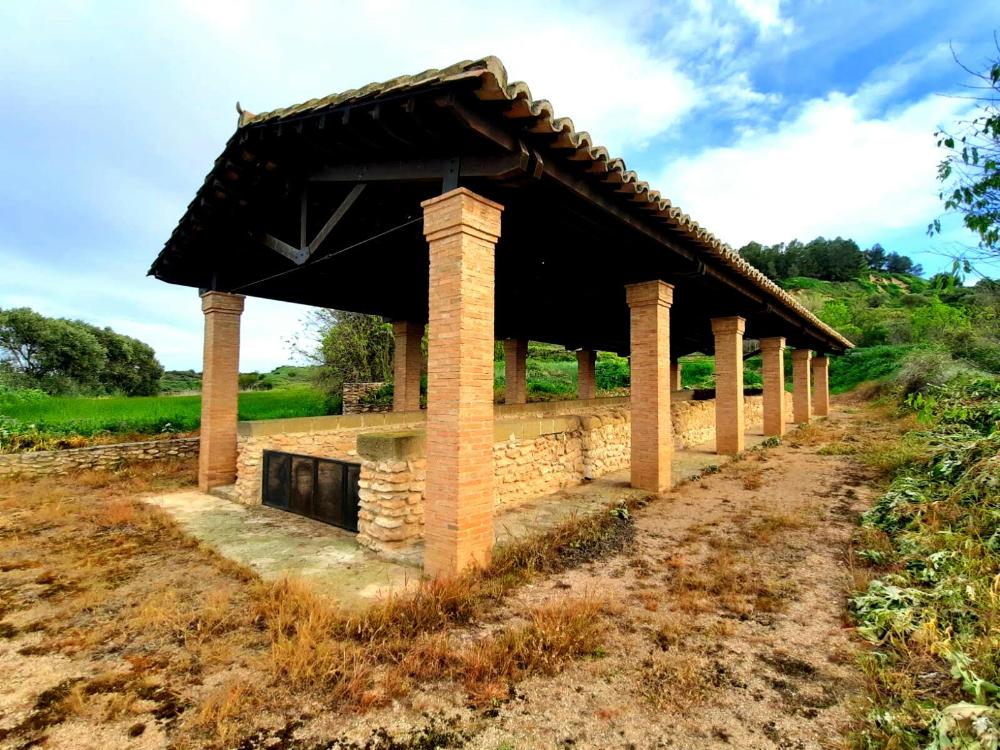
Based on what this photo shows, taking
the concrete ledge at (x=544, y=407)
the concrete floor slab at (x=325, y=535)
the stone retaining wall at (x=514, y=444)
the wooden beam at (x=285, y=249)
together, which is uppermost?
the wooden beam at (x=285, y=249)

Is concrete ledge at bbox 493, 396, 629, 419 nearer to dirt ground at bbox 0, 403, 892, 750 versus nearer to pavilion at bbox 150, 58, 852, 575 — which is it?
pavilion at bbox 150, 58, 852, 575

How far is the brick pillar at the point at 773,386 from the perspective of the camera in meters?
14.7

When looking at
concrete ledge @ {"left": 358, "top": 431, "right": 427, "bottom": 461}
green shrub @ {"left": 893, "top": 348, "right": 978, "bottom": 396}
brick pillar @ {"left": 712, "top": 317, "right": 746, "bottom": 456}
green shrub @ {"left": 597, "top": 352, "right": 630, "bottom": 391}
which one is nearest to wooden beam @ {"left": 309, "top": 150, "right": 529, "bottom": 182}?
concrete ledge @ {"left": 358, "top": 431, "right": 427, "bottom": 461}

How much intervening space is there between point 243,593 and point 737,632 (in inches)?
168

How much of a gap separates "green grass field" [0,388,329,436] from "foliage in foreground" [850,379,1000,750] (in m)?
15.3

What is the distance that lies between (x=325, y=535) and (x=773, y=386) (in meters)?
14.5

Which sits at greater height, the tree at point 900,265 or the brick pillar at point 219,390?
the tree at point 900,265

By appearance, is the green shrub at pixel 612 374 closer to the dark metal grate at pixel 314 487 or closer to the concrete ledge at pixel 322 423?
the concrete ledge at pixel 322 423

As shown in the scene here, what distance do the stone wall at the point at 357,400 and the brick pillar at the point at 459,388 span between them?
1267 centimetres

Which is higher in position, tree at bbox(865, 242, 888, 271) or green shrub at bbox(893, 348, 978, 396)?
tree at bbox(865, 242, 888, 271)

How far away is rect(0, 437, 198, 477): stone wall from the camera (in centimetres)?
955

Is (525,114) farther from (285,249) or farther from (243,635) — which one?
(243,635)

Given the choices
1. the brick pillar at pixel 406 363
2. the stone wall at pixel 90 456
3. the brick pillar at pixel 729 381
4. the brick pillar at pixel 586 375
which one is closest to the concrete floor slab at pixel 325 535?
the brick pillar at pixel 729 381

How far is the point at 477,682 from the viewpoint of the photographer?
2.85 meters
